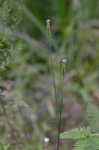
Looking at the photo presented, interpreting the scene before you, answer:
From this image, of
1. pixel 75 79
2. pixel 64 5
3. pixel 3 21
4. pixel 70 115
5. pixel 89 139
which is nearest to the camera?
pixel 89 139

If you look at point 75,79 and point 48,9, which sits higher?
point 48,9

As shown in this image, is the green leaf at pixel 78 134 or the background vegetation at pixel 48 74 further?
the background vegetation at pixel 48 74

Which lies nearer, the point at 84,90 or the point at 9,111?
the point at 9,111

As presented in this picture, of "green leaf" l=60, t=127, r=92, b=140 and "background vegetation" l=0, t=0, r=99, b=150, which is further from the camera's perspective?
"background vegetation" l=0, t=0, r=99, b=150

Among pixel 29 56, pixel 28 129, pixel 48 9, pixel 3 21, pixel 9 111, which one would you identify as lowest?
pixel 28 129

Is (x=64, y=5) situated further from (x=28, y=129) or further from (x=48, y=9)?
(x=28, y=129)

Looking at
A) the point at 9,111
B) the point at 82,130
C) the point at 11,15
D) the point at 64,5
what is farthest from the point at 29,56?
the point at 82,130

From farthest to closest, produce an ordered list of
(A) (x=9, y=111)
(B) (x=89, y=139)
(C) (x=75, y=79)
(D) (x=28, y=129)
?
1. (C) (x=75, y=79)
2. (D) (x=28, y=129)
3. (A) (x=9, y=111)
4. (B) (x=89, y=139)

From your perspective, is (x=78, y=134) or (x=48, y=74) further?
(x=48, y=74)
